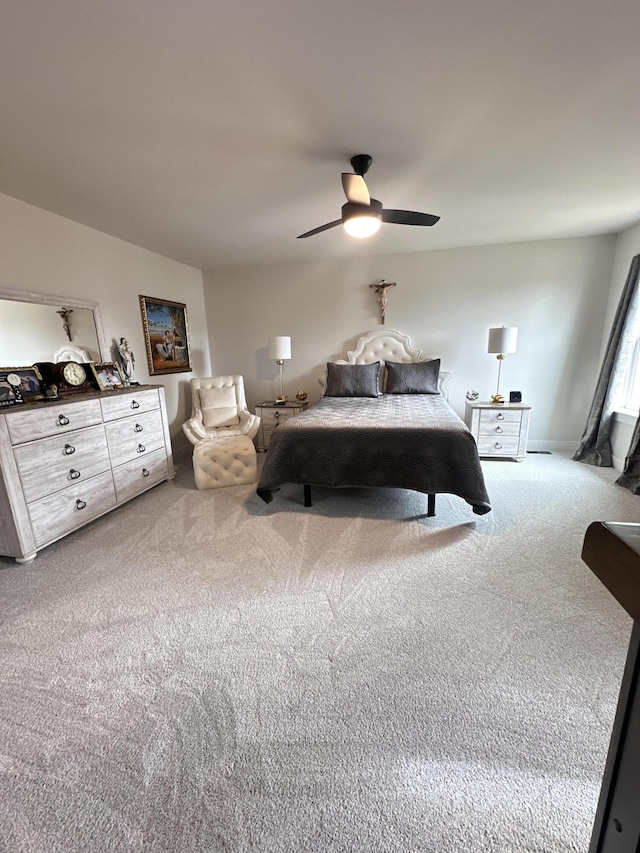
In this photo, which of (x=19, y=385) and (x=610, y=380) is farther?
(x=610, y=380)

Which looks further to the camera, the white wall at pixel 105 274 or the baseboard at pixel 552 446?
the baseboard at pixel 552 446

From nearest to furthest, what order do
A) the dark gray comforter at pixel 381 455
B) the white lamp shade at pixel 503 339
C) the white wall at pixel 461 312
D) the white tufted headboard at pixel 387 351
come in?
the dark gray comforter at pixel 381 455, the white lamp shade at pixel 503 339, the white wall at pixel 461 312, the white tufted headboard at pixel 387 351

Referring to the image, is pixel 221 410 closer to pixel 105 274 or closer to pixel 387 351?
pixel 105 274

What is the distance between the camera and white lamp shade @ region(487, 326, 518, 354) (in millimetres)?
3762

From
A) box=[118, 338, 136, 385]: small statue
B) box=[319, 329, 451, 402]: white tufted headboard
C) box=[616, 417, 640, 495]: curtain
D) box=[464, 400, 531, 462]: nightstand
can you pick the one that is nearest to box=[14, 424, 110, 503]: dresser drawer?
box=[118, 338, 136, 385]: small statue

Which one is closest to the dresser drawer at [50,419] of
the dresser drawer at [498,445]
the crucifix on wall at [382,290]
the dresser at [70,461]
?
the dresser at [70,461]

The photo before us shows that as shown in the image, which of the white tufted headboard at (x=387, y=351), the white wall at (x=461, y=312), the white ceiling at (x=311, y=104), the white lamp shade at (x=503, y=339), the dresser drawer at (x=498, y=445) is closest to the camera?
the white ceiling at (x=311, y=104)

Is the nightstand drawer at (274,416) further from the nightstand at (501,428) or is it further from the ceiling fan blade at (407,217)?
the ceiling fan blade at (407,217)

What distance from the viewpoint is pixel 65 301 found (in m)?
2.88

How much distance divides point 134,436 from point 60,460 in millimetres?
688

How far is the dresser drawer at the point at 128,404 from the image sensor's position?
279cm

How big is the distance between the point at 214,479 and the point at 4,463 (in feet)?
5.13

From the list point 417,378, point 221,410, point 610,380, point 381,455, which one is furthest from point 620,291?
point 221,410

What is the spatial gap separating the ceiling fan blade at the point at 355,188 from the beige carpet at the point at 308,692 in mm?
2134
